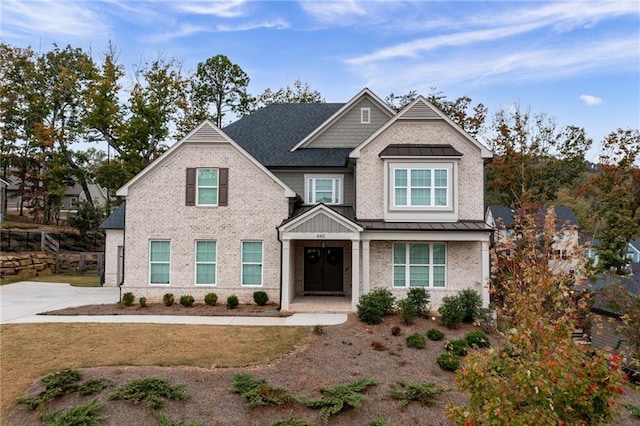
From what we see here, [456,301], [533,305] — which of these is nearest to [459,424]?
[533,305]

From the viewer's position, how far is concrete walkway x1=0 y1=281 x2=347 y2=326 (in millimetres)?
13672

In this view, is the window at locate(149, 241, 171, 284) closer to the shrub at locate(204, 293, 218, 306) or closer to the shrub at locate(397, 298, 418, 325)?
the shrub at locate(204, 293, 218, 306)

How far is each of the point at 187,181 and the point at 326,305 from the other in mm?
8071

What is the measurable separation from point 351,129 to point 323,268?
7262 mm

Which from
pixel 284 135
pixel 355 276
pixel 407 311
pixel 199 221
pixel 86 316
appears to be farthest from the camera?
pixel 284 135

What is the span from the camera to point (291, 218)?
52.9ft

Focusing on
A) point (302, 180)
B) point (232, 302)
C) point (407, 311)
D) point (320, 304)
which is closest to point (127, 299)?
point (232, 302)

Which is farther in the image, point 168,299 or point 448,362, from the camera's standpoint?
point 168,299

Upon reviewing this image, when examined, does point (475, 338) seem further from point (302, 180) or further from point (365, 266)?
point (302, 180)

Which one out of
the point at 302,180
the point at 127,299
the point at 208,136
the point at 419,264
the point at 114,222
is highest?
the point at 208,136

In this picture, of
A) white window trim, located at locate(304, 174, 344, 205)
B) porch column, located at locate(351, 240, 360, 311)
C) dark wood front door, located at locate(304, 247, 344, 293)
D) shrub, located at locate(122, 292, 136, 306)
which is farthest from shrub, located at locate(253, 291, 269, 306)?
shrub, located at locate(122, 292, 136, 306)

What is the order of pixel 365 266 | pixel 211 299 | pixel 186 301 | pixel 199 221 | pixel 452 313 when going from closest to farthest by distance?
pixel 452 313 < pixel 365 266 < pixel 186 301 < pixel 211 299 < pixel 199 221

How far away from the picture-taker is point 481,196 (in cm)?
1616

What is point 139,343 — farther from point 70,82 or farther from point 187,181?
point 70,82
